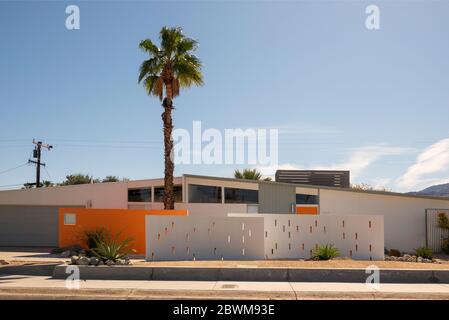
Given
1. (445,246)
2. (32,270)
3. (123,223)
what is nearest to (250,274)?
(32,270)

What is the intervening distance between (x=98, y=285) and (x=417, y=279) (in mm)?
7853

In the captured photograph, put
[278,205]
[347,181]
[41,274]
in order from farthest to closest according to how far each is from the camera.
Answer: [347,181] → [278,205] → [41,274]

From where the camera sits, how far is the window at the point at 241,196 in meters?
26.0

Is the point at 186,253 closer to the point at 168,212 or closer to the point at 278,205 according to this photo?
the point at 168,212

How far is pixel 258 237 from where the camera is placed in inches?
625

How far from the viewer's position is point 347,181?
2920 cm

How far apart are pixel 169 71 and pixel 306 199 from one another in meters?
9.56

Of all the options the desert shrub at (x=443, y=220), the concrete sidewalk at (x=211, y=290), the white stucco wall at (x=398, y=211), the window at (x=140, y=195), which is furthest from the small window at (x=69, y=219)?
the desert shrub at (x=443, y=220)

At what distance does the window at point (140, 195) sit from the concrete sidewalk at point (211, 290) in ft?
51.1

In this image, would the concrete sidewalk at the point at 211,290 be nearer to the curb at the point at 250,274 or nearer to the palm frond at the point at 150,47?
the curb at the point at 250,274

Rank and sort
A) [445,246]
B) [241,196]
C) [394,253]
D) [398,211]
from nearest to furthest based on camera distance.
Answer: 1. [394,253]
2. [445,246]
3. [398,211]
4. [241,196]

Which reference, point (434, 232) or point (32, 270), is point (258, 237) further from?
point (434, 232)
